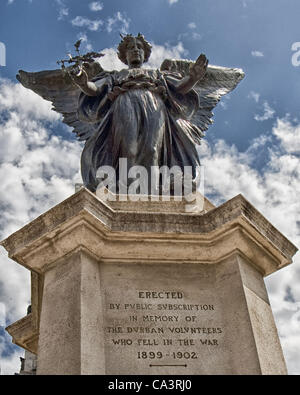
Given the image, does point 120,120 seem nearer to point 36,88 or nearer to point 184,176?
point 184,176

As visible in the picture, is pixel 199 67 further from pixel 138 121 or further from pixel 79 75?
pixel 79 75

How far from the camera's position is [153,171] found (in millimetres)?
7824

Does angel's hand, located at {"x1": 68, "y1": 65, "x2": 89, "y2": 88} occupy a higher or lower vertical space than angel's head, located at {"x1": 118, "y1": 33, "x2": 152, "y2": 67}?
lower

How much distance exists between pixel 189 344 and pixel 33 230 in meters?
1.95

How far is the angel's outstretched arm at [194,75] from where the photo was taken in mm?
8148

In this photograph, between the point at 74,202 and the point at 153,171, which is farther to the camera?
the point at 153,171

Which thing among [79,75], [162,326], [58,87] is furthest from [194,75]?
[162,326]

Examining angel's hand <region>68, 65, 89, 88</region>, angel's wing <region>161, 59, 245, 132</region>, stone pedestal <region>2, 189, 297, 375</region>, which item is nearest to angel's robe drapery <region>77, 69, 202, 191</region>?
angel's hand <region>68, 65, 89, 88</region>

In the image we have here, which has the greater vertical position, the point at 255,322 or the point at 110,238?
the point at 110,238

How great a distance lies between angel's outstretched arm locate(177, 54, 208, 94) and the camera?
8.15 m

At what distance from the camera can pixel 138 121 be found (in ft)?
27.9

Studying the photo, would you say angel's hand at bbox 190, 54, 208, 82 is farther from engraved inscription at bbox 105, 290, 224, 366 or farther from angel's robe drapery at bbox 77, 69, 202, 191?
engraved inscription at bbox 105, 290, 224, 366

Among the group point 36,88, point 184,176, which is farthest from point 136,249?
point 36,88
